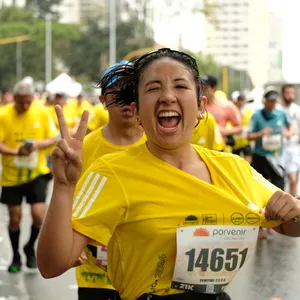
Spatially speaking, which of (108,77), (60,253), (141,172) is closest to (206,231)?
(141,172)

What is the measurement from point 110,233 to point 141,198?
0.16m

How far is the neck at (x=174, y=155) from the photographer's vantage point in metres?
2.94

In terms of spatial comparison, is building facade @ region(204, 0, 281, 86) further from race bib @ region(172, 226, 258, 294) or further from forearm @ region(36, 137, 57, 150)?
race bib @ region(172, 226, 258, 294)

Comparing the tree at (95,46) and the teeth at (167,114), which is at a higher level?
the teeth at (167,114)

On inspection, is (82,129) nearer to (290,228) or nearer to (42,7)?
(290,228)

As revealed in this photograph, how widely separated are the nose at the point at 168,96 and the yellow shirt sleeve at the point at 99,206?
31 cm

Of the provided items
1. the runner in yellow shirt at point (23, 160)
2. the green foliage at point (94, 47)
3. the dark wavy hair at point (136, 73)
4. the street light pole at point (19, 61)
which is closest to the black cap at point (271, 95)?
the runner in yellow shirt at point (23, 160)

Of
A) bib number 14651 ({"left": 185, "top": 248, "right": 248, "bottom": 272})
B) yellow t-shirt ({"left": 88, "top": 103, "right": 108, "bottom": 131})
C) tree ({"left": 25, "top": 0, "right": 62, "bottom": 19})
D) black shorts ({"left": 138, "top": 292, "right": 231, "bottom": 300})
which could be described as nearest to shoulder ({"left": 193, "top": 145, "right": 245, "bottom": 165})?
bib number 14651 ({"left": 185, "top": 248, "right": 248, "bottom": 272})

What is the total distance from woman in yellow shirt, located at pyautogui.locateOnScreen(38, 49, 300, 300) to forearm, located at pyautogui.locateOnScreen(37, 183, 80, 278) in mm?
44

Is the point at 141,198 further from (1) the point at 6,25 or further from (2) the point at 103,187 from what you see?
(1) the point at 6,25

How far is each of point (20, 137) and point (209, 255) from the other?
5697mm

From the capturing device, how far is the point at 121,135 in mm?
4984

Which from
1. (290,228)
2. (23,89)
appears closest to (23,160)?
(23,89)

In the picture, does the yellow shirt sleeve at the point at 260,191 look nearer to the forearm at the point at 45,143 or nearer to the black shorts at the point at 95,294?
the black shorts at the point at 95,294
